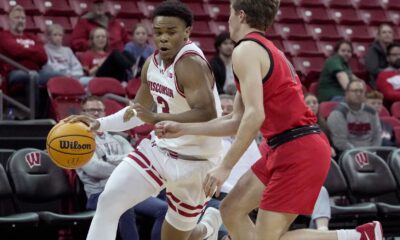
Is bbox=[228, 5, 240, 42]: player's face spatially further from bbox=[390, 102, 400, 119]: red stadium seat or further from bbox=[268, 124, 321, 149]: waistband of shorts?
bbox=[390, 102, 400, 119]: red stadium seat

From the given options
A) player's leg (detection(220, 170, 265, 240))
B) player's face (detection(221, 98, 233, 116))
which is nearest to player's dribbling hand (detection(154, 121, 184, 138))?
player's leg (detection(220, 170, 265, 240))

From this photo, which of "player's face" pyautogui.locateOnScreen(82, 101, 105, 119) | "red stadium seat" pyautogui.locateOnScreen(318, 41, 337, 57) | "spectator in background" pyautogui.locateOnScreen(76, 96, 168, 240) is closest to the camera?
"spectator in background" pyautogui.locateOnScreen(76, 96, 168, 240)

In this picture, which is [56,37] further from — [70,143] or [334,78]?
[70,143]

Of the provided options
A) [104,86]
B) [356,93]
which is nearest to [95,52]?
[104,86]

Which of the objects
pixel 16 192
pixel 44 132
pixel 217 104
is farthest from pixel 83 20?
pixel 217 104

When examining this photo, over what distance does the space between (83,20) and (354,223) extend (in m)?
4.33

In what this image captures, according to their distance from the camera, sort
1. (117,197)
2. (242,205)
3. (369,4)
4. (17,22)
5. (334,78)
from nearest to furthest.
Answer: (242,205) → (117,197) → (17,22) → (334,78) → (369,4)

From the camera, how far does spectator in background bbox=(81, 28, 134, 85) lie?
10.4 metres

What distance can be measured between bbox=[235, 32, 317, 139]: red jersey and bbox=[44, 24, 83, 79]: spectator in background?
5.76 metres

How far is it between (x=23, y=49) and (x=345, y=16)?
571cm

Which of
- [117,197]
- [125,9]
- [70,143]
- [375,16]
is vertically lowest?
[117,197]

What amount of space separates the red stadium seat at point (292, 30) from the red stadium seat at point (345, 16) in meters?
0.61

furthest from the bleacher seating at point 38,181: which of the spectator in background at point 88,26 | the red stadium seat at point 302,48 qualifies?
the red stadium seat at point 302,48

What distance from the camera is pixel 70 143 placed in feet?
18.8
